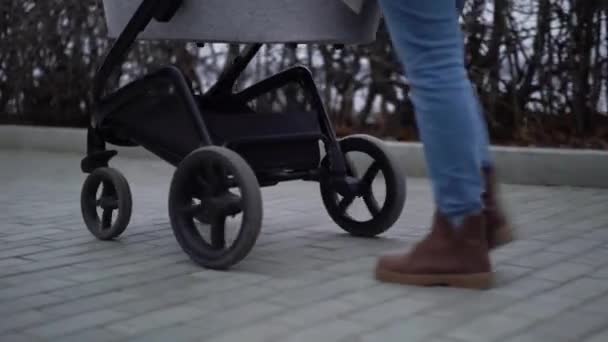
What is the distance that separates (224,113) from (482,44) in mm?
2639

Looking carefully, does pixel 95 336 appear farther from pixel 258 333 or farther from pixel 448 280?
pixel 448 280

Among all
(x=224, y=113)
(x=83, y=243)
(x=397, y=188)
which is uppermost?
(x=224, y=113)

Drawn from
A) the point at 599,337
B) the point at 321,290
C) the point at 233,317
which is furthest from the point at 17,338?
the point at 599,337

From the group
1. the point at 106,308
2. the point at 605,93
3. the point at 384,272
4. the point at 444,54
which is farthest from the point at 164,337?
the point at 605,93

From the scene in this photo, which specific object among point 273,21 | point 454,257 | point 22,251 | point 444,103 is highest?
point 273,21

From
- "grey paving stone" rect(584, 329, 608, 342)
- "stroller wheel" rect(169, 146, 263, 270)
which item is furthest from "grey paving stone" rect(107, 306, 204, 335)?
"grey paving stone" rect(584, 329, 608, 342)

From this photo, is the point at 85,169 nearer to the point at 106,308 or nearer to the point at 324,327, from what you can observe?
the point at 106,308

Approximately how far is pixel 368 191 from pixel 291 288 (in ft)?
2.73

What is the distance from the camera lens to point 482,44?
5656 mm

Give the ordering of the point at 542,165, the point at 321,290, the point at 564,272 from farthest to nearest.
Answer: the point at 542,165 < the point at 564,272 < the point at 321,290

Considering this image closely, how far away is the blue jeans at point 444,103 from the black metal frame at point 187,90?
2.50ft

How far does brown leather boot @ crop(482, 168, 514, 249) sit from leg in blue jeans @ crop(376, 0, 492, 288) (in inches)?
2.3

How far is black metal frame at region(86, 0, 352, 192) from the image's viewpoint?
10.0 feet

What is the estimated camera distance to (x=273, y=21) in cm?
287
